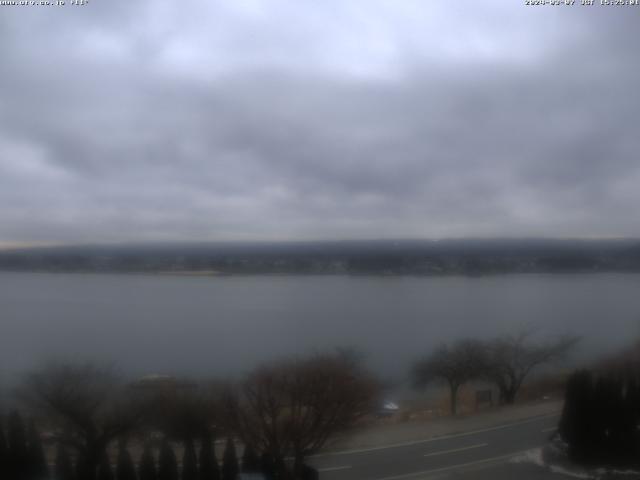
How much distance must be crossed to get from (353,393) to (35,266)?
1.34 meters

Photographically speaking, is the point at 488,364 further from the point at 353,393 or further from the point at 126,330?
the point at 126,330

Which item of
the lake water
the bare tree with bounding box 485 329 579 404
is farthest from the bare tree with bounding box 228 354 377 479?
the bare tree with bounding box 485 329 579 404

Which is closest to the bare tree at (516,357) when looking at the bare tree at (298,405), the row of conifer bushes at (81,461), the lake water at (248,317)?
the lake water at (248,317)

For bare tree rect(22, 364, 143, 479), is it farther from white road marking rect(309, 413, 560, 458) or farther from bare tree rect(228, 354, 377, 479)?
white road marking rect(309, 413, 560, 458)

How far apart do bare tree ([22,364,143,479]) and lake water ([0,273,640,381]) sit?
7 cm

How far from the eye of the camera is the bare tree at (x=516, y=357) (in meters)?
2.53

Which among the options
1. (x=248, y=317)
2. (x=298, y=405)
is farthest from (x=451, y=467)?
(x=248, y=317)

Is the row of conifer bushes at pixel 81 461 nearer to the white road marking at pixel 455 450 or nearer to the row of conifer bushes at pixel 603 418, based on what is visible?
the white road marking at pixel 455 450

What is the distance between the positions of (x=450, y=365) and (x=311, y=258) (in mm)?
714

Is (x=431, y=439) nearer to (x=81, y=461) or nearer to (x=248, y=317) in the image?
(x=248, y=317)

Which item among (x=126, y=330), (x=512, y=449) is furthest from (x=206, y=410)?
(x=512, y=449)

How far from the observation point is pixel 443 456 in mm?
2461

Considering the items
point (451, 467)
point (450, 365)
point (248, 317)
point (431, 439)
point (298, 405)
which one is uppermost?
point (248, 317)

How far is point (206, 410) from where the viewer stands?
88.1 inches
